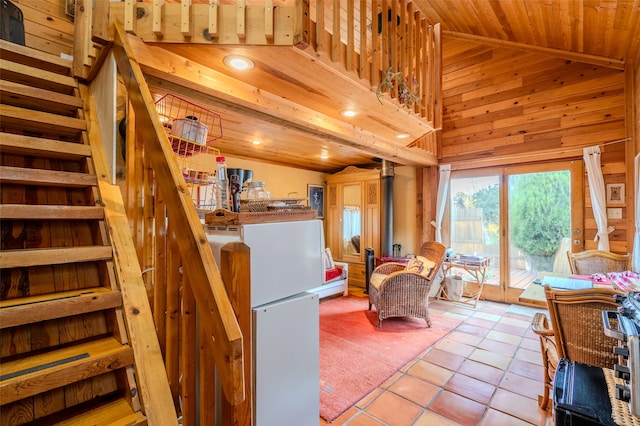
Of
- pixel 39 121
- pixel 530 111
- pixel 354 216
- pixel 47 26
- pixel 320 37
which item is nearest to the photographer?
pixel 39 121

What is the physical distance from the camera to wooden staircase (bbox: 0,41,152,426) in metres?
1.00

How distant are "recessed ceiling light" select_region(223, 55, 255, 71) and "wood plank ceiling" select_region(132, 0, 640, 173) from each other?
5 centimetres

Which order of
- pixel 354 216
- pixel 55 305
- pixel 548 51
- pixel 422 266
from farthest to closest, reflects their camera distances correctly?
pixel 354 216 < pixel 548 51 < pixel 422 266 < pixel 55 305

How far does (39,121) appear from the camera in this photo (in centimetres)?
162

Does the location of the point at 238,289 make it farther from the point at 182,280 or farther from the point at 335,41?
the point at 335,41

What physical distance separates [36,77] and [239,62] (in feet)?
4.31

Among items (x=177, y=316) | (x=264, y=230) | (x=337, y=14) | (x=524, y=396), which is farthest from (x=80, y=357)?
(x=524, y=396)

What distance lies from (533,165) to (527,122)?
66 centimetres

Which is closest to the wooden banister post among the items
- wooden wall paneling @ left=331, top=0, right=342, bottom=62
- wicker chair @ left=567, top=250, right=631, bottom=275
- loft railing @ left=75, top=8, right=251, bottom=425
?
loft railing @ left=75, top=8, right=251, bottom=425

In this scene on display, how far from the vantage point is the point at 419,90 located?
291 centimetres

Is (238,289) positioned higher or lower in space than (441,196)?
lower

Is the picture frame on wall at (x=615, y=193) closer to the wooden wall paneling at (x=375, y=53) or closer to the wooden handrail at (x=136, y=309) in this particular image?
the wooden wall paneling at (x=375, y=53)

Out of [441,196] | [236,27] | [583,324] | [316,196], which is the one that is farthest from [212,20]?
[316,196]

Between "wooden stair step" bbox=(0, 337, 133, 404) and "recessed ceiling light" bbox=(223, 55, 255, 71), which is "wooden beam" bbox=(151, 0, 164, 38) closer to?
"recessed ceiling light" bbox=(223, 55, 255, 71)
